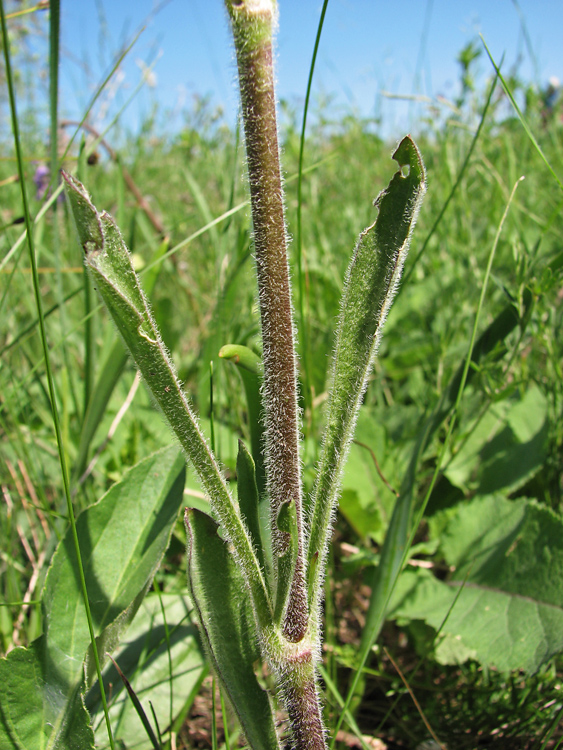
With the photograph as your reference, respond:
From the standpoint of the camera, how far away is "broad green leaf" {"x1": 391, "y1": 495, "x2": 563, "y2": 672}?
43.0 inches

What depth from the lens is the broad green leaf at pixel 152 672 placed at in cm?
99

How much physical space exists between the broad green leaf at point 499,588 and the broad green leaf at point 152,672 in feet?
1.47

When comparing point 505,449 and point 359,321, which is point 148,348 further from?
point 505,449

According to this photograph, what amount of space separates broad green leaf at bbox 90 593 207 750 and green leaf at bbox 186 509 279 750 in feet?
0.61

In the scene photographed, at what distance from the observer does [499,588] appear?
4.07 ft

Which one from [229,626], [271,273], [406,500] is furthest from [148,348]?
[406,500]

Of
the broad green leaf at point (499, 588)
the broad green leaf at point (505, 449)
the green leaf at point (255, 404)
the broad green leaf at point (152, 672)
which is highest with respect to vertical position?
the green leaf at point (255, 404)

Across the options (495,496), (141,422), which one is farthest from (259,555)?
(141,422)

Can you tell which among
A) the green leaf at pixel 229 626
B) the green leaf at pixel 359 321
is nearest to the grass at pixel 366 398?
the green leaf at pixel 359 321

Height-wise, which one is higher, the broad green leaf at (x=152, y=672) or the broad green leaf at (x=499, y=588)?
the broad green leaf at (x=499, y=588)

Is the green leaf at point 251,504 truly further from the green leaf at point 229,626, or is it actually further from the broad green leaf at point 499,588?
the broad green leaf at point 499,588

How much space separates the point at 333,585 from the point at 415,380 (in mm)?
802

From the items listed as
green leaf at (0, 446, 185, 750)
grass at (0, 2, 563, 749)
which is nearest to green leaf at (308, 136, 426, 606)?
grass at (0, 2, 563, 749)

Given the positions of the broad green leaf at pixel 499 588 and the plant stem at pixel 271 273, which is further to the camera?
the broad green leaf at pixel 499 588
